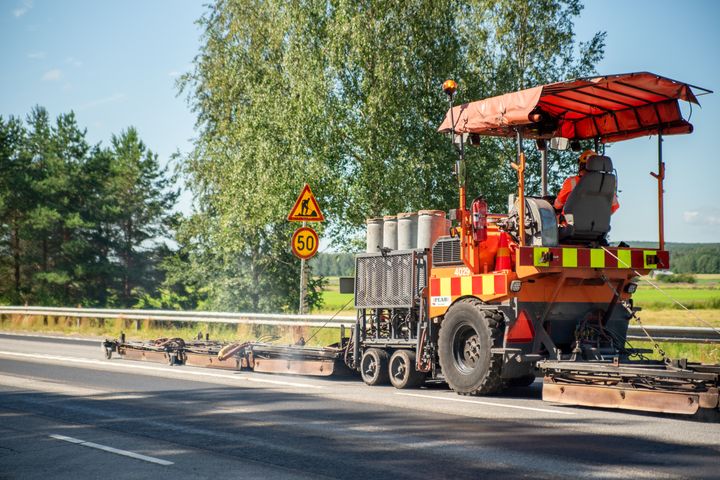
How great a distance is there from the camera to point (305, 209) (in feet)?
57.8

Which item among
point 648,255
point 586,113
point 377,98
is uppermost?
point 377,98

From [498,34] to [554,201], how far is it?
22.4 meters

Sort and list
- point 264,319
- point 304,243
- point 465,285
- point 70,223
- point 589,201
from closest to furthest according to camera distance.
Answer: point 589,201 < point 465,285 < point 304,243 < point 264,319 < point 70,223

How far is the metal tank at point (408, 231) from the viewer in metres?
13.2

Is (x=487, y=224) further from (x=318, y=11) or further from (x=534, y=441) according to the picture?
(x=318, y=11)

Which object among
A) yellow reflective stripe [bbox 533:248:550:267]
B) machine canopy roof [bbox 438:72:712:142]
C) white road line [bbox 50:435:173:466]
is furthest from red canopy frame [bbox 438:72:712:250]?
white road line [bbox 50:435:173:466]

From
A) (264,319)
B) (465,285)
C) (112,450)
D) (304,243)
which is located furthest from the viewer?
(264,319)

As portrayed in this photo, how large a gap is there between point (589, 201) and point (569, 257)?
0.85 meters

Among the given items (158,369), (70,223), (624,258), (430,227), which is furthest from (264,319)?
(70,223)

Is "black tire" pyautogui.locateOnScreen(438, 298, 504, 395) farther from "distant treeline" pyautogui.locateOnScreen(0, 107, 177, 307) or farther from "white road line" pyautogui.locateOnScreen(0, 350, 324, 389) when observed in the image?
"distant treeline" pyautogui.locateOnScreen(0, 107, 177, 307)

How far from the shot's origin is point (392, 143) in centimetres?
2794

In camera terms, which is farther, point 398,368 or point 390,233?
point 390,233

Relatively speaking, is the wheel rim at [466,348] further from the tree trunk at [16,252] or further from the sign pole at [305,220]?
the tree trunk at [16,252]

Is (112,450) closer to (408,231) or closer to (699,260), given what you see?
(408,231)
